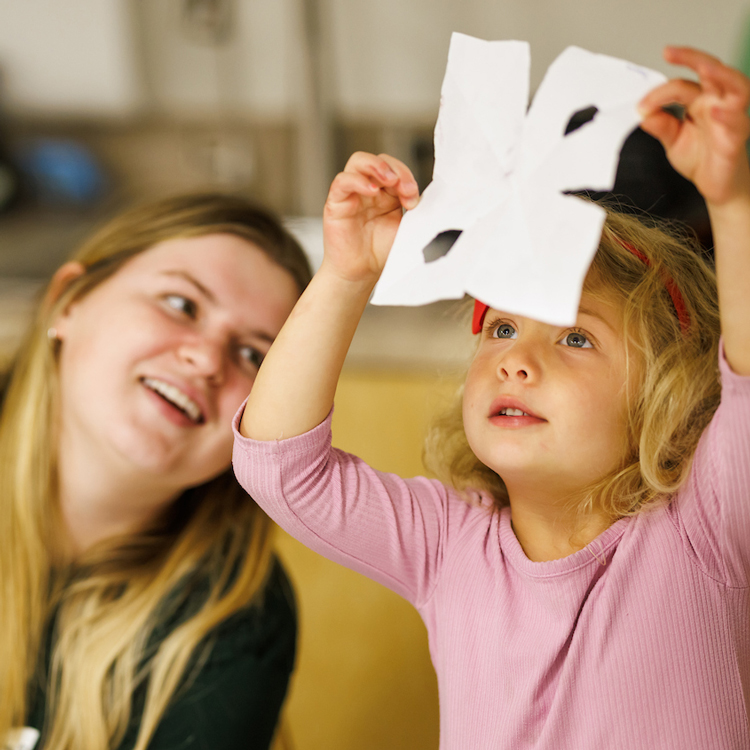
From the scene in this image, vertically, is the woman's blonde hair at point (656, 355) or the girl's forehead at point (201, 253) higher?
the woman's blonde hair at point (656, 355)

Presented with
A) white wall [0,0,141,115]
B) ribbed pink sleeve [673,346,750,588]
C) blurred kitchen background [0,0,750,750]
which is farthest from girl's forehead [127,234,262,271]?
white wall [0,0,141,115]

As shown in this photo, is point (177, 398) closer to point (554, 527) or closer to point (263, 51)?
point (554, 527)

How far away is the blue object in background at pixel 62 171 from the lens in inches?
78.6

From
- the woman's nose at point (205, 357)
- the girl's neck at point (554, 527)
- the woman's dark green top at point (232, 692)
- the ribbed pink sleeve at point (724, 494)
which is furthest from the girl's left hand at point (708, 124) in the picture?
the woman's dark green top at point (232, 692)

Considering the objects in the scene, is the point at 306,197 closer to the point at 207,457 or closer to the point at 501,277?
the point at 207,457

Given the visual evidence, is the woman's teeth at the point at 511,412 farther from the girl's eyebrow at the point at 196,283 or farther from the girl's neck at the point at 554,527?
the girl's eyebrow at the point at 196,283

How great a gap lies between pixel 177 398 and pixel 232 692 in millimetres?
329

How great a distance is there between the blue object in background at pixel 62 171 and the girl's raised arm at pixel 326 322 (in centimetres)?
169

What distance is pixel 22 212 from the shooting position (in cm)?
196

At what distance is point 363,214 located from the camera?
0.54m

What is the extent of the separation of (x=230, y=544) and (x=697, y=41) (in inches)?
62.4

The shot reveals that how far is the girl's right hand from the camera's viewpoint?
0.51 m

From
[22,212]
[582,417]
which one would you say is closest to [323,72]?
[22,212]

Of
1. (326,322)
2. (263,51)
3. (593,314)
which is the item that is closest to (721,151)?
(593,314)
